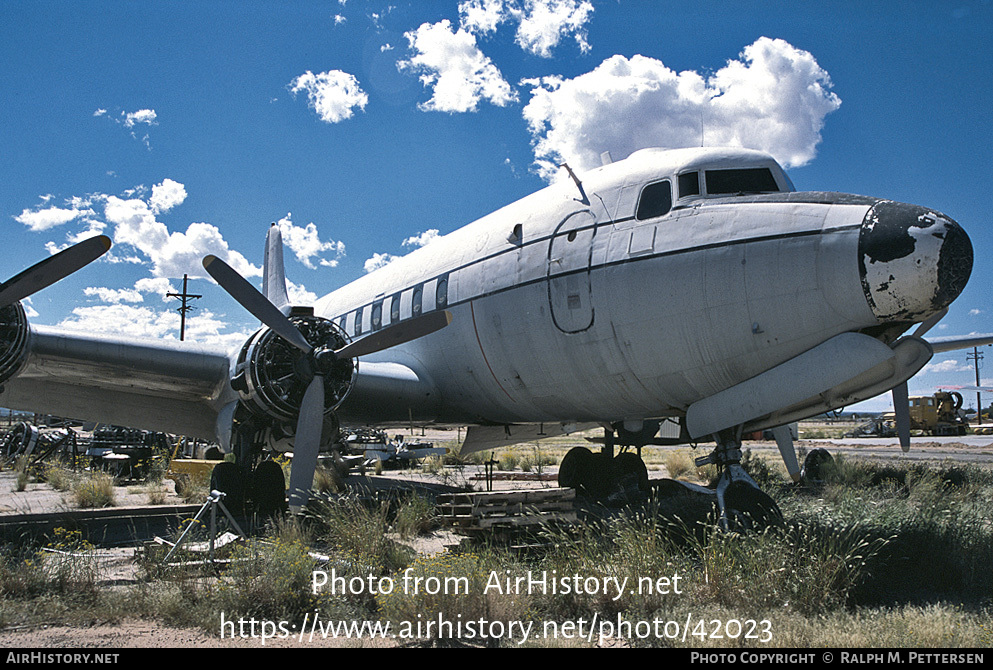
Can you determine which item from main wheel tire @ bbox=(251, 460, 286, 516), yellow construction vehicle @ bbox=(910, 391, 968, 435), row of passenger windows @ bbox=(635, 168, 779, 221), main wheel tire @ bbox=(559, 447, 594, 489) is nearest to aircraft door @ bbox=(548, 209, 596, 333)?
row of passenger windows @ bbox=(635, 168, 779, 221)

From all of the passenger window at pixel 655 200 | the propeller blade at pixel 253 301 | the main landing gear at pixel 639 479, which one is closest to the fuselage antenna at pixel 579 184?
the passenger window at pixel 655 200

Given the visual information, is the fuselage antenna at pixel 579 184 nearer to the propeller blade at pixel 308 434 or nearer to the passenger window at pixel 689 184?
the passenger window at pixel 689 184

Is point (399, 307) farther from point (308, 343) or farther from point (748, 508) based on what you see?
point (748, 508)

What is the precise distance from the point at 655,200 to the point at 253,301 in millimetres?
5329

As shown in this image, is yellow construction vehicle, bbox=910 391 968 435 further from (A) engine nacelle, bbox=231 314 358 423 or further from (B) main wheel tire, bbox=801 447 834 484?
(A) engine nacelle, bbox=231 314 358 423

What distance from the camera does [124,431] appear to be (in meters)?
23.9

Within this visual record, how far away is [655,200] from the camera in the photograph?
7.66 meters

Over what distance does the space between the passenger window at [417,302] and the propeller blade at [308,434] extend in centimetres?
266

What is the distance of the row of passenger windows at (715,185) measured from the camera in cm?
733

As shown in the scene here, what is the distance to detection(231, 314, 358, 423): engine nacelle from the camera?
8805 millimetres

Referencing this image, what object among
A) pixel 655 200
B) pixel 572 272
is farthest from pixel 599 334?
pixel 655 200

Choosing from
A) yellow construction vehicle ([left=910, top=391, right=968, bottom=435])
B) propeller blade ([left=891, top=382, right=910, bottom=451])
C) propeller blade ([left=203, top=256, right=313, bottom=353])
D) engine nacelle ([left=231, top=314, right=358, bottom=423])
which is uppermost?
propeller blade ([left=203, top=256, right=313, bottom=353])

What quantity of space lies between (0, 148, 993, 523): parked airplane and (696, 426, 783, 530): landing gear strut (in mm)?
21

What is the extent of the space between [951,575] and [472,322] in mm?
6242
